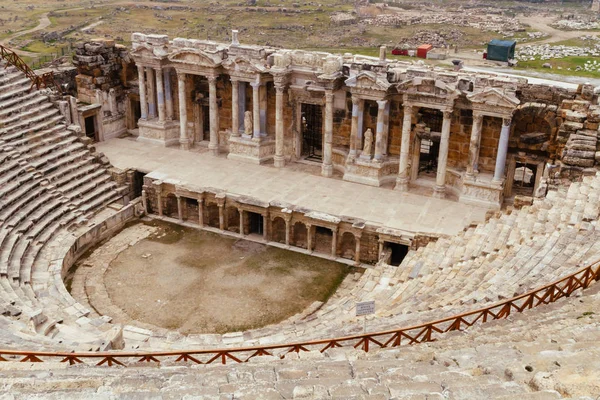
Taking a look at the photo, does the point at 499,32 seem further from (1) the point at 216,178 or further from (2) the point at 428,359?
(2) the point at 428,359

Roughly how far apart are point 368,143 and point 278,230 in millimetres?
4984

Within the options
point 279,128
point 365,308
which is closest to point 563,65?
point 279,128

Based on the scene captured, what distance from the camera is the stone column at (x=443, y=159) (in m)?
23.0

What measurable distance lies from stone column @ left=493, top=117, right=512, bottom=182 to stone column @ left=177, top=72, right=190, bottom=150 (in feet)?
42.0

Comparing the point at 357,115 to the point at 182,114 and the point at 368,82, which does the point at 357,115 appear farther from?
the point at 182,114

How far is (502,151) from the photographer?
893 inches

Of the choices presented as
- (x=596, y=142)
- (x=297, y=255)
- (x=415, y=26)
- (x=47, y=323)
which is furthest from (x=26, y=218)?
(x=415, y=26)

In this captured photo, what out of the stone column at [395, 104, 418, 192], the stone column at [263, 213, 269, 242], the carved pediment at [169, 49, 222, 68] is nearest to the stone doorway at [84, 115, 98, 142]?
the carved pediment at [169, 49, 222, 68]

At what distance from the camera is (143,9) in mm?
76125

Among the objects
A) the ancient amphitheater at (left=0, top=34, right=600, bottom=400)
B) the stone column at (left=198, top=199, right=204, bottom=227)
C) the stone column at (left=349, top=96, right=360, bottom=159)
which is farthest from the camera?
the stone column at (left=349, top=96, right=360, bottom=159)

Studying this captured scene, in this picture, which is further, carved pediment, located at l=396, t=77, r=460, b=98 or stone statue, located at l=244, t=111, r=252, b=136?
stone statue, located at l=244, t=111, r=252, b=136

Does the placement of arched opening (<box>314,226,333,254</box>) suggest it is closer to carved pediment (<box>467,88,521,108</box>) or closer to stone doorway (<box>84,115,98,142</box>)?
carved pediment (<box>467,88,521,108</box>)

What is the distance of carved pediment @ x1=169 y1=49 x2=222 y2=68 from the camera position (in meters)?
25.8

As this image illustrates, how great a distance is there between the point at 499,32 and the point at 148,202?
54.0 metres
